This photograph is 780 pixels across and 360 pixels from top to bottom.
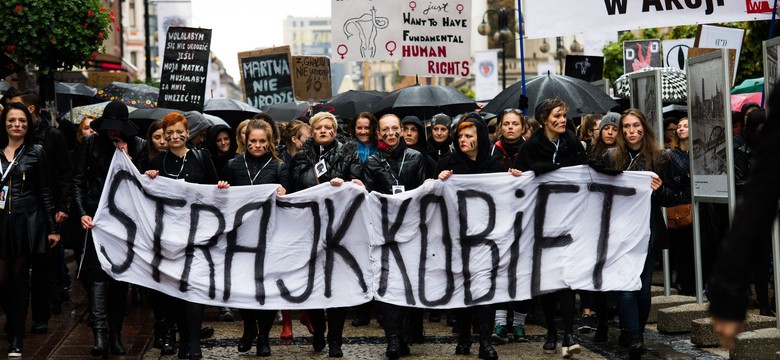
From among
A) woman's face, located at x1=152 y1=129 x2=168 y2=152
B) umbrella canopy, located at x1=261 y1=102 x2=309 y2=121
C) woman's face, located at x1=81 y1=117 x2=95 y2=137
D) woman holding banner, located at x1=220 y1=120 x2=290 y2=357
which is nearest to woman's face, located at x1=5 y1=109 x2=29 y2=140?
woman's face, located at x1=152 y1=129 x2=168 y2=152

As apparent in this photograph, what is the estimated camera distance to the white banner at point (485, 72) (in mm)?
38438

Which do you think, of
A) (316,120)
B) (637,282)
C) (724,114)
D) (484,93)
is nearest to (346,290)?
(316,120)

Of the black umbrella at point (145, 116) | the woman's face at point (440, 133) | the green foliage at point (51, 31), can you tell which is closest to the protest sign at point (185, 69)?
the black umbrella at point (145, 116)

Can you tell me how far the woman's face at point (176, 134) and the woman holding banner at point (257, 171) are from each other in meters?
0.45

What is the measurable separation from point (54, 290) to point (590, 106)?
5744mm

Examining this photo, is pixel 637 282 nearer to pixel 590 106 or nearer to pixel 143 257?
pixel 143 257

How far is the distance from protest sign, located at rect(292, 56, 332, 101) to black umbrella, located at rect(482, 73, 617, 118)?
5.37 m

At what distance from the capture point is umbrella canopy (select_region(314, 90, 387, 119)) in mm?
16109

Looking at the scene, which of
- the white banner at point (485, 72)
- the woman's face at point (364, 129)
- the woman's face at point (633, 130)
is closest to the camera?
the woman's face at point (633, 130)

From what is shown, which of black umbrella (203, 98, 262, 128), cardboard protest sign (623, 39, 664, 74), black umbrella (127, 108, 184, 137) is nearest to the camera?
black umbrella (127, 108, 184, 137)

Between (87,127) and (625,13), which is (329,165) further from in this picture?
(87,127)

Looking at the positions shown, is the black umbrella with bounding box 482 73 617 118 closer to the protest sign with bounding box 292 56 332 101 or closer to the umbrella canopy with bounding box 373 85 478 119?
the umbrella canopy with bounding box 373 85 478 119

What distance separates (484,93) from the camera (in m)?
39.0

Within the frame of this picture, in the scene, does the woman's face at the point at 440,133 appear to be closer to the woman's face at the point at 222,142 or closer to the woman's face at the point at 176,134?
the woman's face at the point at 222,142
